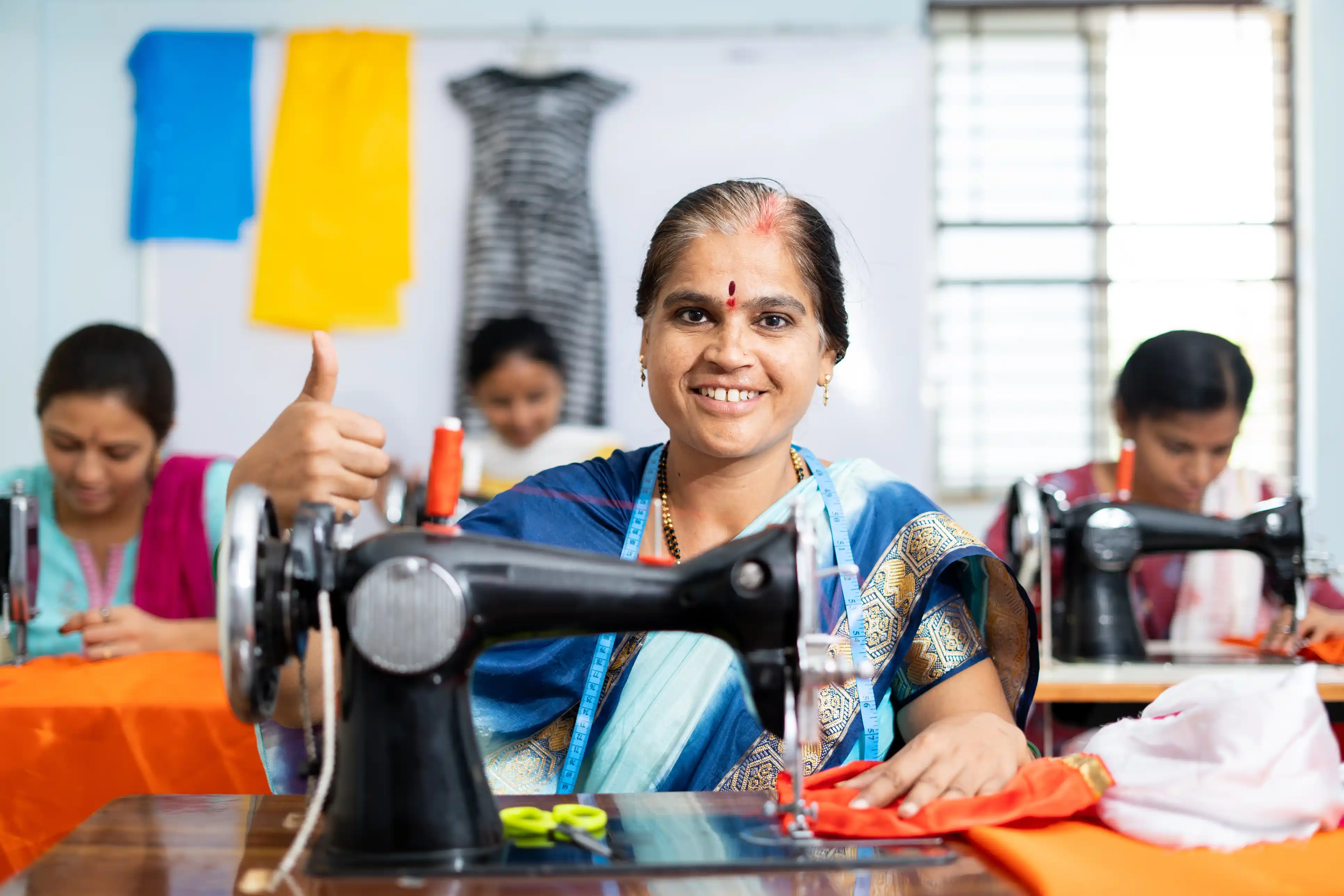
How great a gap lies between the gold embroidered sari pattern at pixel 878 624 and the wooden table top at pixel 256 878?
41 cm

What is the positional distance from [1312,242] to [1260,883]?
473 cm

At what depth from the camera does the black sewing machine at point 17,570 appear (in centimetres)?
251

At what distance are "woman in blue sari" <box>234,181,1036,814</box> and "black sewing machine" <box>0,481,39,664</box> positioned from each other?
1057 mm

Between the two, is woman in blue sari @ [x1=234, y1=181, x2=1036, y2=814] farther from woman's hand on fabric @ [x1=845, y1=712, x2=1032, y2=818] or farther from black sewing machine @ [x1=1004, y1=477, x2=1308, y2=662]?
black sewing machine @ [x1=1004, y1=477, x2=1308, y2=662]

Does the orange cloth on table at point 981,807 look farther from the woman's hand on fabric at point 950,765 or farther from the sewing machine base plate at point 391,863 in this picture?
the sewing machine base plate at point 391,863

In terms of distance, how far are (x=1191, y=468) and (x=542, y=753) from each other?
2317 millimetres

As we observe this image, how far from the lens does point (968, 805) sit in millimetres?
1189

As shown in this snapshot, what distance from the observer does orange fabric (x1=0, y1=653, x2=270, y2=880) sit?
2.10 metres

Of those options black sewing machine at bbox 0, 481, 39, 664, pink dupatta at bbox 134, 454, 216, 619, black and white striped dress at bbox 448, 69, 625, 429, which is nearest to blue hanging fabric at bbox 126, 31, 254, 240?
black and white striped dress at bbox 448, 69, 625, 429

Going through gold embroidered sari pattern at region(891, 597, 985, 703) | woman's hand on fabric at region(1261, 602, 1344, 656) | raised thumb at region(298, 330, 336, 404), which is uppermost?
raised thumb at region(298, 330, 336, 404)

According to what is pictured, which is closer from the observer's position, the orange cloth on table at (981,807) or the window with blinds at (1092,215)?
the orange cloth on table at (981,807)

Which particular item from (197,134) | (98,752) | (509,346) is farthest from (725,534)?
(197,134)

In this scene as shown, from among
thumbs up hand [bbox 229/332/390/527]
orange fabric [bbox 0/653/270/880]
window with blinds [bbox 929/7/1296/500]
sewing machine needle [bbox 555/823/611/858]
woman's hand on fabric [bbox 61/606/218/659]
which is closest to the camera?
sewing machine needle [bbox 555/823/611/858]

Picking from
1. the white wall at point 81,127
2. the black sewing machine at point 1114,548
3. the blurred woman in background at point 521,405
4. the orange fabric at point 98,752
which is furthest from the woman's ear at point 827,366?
the white wall at point 81,127
